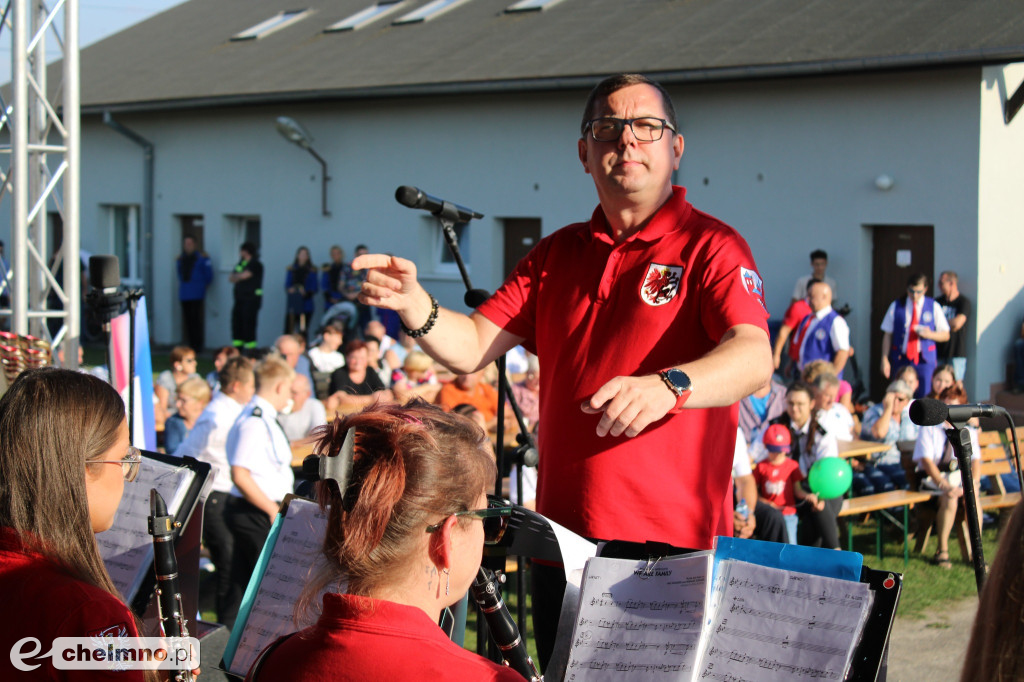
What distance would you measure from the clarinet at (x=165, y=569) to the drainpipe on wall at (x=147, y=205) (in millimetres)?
17105

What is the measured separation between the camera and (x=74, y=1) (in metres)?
5.99

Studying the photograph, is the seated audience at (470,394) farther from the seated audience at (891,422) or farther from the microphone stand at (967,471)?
the microphone stand at (967,471)

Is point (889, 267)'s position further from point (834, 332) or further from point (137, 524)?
point (137, 524)

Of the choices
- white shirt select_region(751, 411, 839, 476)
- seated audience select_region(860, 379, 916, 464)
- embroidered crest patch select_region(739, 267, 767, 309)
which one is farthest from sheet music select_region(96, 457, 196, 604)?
seated audience select_region(860, 379, 916, 464)

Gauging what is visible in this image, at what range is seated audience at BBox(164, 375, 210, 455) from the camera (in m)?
6.86

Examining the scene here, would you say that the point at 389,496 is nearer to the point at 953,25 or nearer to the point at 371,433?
the point at 371,433

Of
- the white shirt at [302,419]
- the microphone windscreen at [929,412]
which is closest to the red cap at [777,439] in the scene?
the white shirt at [302,419]

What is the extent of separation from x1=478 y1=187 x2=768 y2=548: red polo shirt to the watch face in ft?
1.13

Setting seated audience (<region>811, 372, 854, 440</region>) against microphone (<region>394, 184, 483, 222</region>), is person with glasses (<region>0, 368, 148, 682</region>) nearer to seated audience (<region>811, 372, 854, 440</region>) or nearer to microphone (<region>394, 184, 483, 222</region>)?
microphone (<region>394, 184, 483, 222</region>)

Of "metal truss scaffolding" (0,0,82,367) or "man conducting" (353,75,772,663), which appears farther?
"metal truss scaffolding" (0,0,82,367)

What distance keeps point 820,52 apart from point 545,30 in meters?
4.82

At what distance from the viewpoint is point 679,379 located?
2064 millimetres

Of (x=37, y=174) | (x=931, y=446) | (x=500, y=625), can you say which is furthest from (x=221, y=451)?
(x=931, y=446)

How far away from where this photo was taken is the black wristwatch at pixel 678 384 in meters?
2.04
